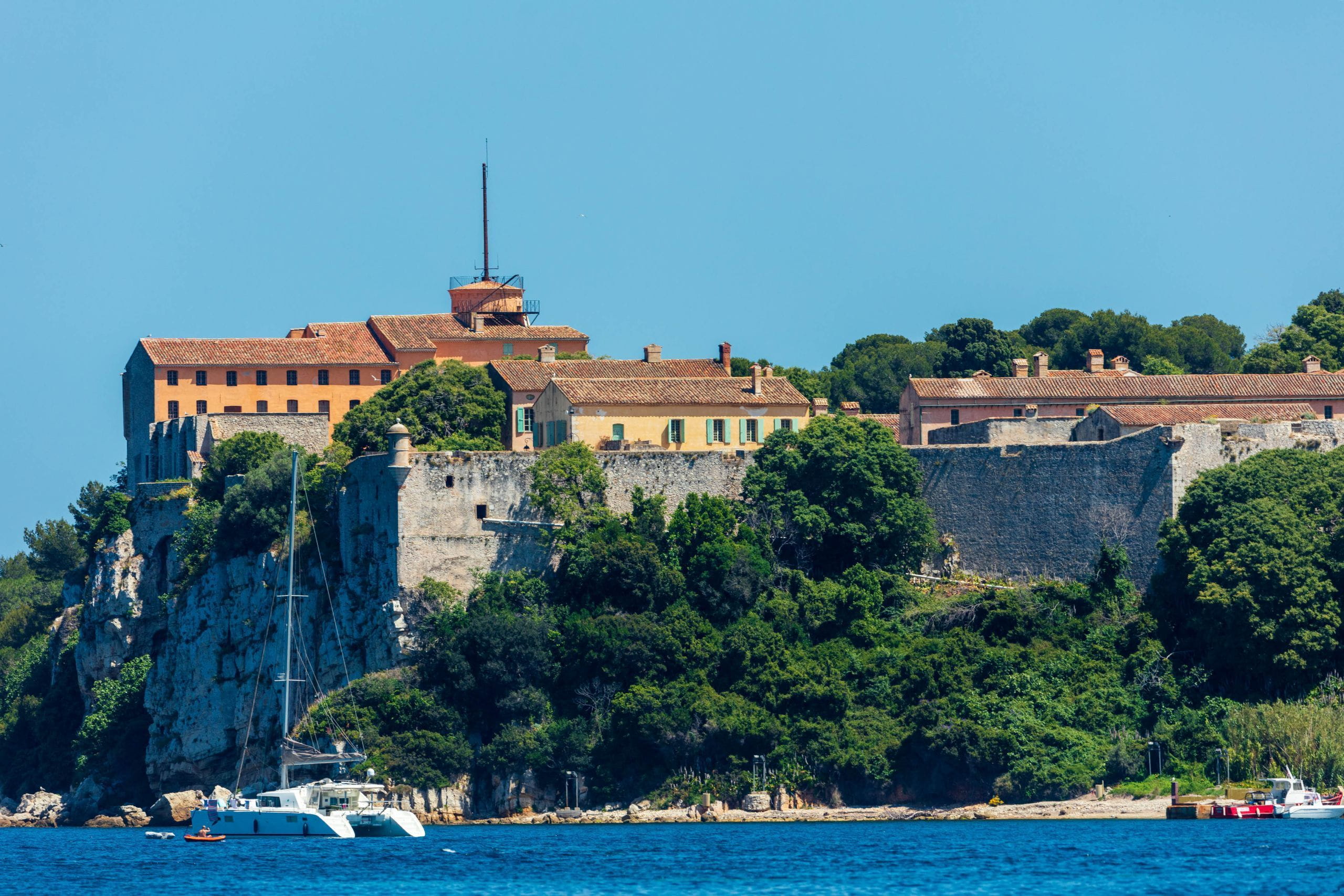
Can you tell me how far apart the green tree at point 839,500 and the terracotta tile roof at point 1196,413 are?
577cm

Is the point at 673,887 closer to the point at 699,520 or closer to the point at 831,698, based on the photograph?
the point at 831,698

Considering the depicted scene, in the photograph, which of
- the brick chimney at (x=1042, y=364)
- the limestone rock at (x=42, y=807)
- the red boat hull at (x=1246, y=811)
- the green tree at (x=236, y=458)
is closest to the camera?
the red boat hull at (x=1246, y=811)

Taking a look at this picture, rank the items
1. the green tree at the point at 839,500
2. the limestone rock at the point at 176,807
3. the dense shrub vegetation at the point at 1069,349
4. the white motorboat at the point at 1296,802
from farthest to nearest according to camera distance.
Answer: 1. the dense shrub vegetation at the point at 1069,349
2. the limestone rock at the point at 176,807
3. the green tree at the point at 839,500
4. the white motorboat at the point at 1296,802

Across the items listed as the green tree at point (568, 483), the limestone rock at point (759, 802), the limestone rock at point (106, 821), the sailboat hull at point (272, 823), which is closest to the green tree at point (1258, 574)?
the limestone rock at point (759, 802)

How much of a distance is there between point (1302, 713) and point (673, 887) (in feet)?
62.0

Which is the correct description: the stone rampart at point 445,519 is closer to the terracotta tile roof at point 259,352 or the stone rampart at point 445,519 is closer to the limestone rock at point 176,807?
the limestone rock at point 176,807

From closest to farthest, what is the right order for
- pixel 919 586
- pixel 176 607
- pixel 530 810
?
pixel 530 810 → pixel 919 586 → pixel 176 607

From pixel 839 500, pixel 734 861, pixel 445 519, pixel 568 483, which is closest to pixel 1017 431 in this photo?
pixel 839 500

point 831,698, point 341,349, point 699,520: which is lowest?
point 831,698

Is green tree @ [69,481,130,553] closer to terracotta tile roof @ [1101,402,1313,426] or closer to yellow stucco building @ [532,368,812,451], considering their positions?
yellow stucco building @ [532,368,812,451]

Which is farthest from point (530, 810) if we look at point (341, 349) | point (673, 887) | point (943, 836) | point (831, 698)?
point (341, 349)

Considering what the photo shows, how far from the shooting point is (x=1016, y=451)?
69.8m

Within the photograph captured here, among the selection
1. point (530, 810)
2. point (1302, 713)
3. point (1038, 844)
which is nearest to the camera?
point (1038, 844)

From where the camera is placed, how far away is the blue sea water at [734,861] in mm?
49875
